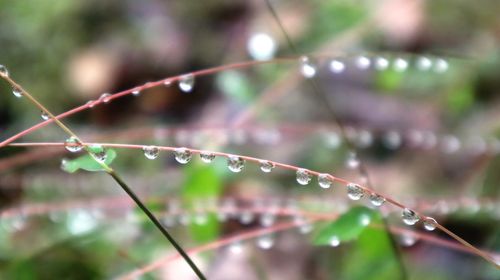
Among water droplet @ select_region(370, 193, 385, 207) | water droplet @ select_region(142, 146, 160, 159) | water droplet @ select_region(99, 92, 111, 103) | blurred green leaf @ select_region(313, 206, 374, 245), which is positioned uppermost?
water droplet @ select_region(99, 92, 111, 103)

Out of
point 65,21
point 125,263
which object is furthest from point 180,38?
point 125,263

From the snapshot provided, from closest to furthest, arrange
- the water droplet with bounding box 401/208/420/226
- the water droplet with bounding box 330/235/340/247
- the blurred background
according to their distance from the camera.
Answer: the water droplet with bounding box 401/208/420/226 → the water droplet with bounding box 330/235/340/247 → the blurred background

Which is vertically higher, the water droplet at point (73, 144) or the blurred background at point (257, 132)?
the blurred background at point (257, 132)

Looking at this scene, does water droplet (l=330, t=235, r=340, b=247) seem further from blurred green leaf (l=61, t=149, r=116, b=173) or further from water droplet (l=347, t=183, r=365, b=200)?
blurred green leaf (l=61, t=149, r=116, b=173)

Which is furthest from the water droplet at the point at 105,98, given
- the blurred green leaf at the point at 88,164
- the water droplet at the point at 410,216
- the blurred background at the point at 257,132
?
the water droplet at the point at 410,216

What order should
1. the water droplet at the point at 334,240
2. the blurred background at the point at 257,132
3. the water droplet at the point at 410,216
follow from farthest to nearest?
the blurred background at the point at 257,132, the water droplet at the point at 334,240, the water droplet at the point at 410,216

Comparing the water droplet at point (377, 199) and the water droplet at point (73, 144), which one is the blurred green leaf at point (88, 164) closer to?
the water droplet at point (73, 144)

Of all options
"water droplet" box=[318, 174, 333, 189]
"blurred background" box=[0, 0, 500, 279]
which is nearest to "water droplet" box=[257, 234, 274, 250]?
"blurred background" box=[0, 0, 500, 279]

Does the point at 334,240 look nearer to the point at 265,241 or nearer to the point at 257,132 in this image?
the point at 265,241

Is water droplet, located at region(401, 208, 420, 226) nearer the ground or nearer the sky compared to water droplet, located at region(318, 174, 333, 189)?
nearer the ground
